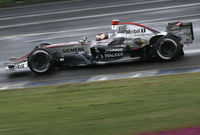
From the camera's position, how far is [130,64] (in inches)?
461

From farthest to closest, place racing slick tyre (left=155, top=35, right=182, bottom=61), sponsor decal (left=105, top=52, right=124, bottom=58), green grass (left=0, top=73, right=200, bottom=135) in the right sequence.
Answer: sponsor decal (left=105, top=52, right=124, bottom=58) < racing slick tyre (left=155, top=35, right=182, bottom=61) < green grass (left=0, top=73, right=200, bottom=135)

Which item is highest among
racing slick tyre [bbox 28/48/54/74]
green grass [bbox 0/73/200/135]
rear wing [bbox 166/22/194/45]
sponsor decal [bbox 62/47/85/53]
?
rear wing [bbox 166/22/194/45]

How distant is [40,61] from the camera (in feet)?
38.7

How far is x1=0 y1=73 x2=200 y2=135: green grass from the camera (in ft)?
19.6

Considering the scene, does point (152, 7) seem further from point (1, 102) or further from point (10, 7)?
point (1, 102)

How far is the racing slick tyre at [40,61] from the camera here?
1162 cm

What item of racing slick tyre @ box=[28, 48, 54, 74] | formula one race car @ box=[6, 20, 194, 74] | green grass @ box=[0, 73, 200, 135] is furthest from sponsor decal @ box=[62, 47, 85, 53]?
green grass @ box=[0, 73, 200, 135]

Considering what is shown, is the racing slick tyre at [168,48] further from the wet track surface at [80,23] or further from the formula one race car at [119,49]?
the wet track surface at [80,23]

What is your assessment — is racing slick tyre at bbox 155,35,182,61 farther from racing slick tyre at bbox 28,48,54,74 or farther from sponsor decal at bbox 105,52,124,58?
racing slick tyre at bbox 28,48,54,74

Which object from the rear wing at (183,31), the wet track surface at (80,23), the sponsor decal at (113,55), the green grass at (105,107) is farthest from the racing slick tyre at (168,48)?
the green grass at (105,107)

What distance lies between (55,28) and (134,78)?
33.6ft

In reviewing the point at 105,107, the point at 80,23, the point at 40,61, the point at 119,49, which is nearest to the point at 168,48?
the point at 119,49

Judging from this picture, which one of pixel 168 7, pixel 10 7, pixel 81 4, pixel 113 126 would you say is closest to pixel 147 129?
pixel 113 126

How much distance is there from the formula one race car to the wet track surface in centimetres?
Answer: 31
